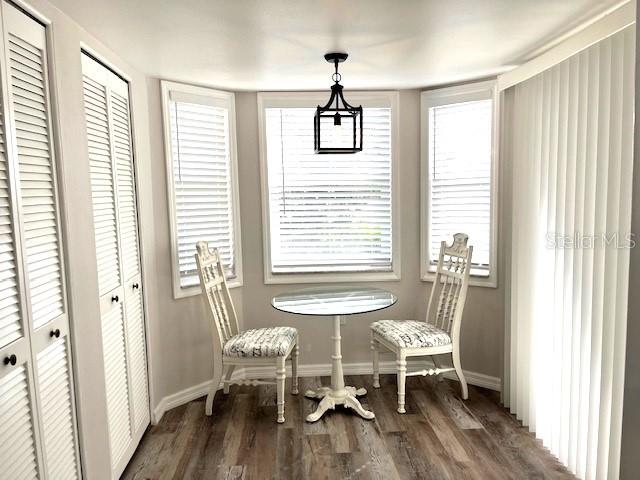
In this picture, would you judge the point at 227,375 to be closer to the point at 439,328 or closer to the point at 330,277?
the point at 330,277

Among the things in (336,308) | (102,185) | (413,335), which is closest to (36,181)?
(102,185)

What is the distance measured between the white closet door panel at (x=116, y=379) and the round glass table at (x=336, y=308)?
963 millimetres

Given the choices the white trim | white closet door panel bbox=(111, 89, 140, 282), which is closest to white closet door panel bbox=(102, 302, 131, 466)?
white closet door panel bbox=(111, 89, 140, 282)

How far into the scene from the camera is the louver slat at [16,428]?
1494mm

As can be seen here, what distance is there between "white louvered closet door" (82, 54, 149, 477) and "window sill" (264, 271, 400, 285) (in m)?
1.14

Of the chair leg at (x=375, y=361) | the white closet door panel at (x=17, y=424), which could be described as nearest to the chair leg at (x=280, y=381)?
the chair leg at (x=375, y=361)

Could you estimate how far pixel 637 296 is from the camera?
165cm

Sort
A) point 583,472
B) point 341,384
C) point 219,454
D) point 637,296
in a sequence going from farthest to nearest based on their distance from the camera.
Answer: point 341,384 → point 219,454 → point 583,472 → point 637,296

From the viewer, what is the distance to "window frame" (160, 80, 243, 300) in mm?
3217

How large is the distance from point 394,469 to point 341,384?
2.65ft

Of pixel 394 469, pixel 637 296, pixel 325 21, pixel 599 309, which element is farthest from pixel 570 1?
pixel 394 469

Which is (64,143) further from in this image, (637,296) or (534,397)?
(534,397)

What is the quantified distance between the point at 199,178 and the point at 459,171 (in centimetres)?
192

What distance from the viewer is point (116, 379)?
8.07 ft
